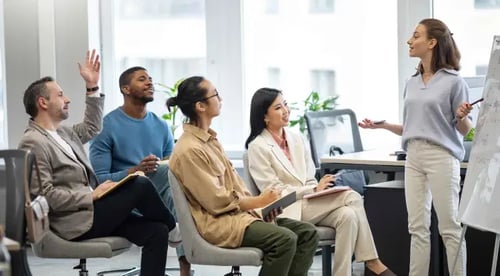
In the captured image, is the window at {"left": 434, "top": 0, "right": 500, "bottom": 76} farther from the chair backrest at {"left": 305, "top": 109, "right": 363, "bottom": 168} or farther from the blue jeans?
the blue jeans

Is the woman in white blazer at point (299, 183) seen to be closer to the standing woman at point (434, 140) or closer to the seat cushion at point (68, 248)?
the standing woman at point (434, 140)

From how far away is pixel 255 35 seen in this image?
272 inches

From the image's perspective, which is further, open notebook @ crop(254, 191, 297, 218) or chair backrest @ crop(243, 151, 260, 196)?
chair backrest @ crop(243, 151, 260, 196)

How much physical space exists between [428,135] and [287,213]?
786 mm

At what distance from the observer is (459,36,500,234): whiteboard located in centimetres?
434

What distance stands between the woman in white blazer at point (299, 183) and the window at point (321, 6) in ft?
6.20

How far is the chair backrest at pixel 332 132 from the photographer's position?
5.90 meters

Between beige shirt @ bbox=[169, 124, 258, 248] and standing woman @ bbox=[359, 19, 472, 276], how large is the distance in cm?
91

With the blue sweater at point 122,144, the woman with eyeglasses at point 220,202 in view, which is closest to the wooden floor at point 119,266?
the blue sweater at point 122,144

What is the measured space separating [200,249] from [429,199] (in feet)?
4.14

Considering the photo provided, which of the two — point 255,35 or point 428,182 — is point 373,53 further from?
point 428,182

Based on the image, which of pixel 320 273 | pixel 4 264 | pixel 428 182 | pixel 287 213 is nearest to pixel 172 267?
pixel 320 273

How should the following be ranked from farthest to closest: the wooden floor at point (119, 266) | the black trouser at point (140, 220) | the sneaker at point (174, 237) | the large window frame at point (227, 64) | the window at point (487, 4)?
the large window frame at point (227, 64) < the window at point (487, 4) < the wooden floor at point (119, 266) < the sneaker at point (174, 237) < the black trouser at point (140, 220)

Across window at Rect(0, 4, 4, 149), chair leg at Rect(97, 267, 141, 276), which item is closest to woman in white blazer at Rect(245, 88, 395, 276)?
chair leg at Rect(97, 267, 141, 276)
